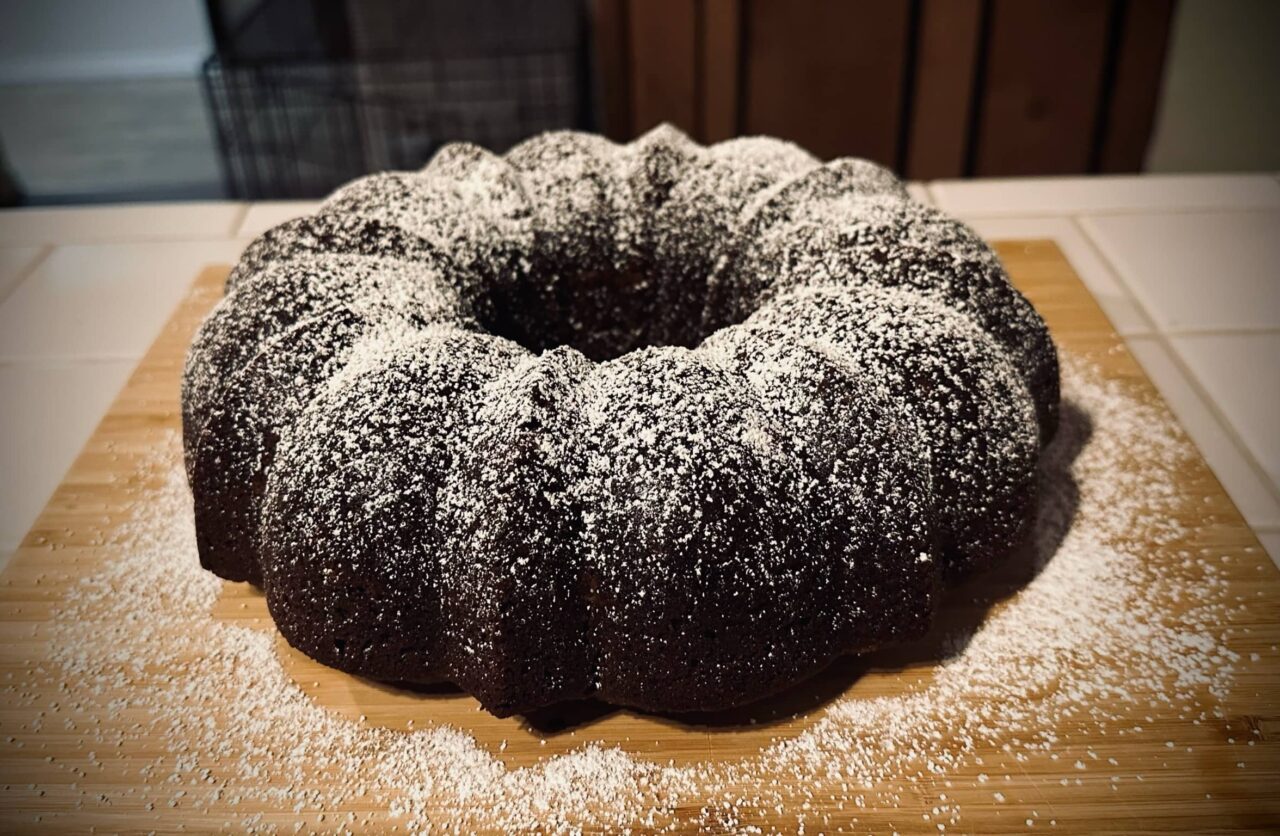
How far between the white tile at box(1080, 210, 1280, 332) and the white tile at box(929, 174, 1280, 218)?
1.8 inches

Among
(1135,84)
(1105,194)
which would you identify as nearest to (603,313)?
(1105,194)

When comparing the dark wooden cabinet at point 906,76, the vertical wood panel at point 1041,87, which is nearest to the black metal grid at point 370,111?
the dark wooden cabinet at point 906,76

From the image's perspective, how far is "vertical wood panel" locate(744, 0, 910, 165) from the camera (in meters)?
2.32

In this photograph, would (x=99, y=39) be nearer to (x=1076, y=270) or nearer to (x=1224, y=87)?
(x=1076, y=270)

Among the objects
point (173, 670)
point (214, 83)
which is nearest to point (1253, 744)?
point (173, 670)

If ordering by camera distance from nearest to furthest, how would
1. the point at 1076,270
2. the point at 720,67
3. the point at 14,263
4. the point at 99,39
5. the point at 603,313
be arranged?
1. the point at 603,313
2. the point at 1076,270
3. the point at 14,263
4. the point at 720,67
5. the point at 99,39

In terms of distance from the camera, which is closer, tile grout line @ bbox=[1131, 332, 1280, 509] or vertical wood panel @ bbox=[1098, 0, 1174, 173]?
tile grout line @ bbox=[1131, 332, 1280, 509]

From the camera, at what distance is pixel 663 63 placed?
236cm

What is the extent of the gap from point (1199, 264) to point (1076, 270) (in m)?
0.20

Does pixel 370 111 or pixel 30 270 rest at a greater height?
pixel 30 270

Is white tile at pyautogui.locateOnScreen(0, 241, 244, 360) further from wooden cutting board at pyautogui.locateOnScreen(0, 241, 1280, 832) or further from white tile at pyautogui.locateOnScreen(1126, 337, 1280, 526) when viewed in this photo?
white tile at pyautogui.locateOnScreen(1126, 337, 1280, 526)

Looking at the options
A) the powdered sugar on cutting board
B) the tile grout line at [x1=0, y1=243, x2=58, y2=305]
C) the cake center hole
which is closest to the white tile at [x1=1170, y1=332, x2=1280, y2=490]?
the powdered sugar on cutting board

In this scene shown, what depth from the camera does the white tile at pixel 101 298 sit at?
1652 mm

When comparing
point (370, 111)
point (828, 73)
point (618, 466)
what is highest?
point (618, 466)
